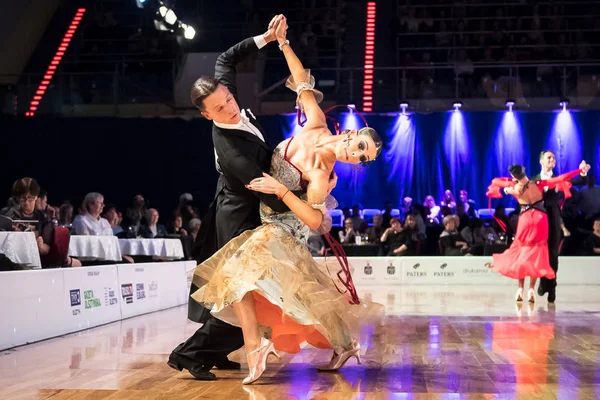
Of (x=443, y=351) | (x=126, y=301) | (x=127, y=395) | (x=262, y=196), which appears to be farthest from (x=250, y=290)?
(x=126, y=301)

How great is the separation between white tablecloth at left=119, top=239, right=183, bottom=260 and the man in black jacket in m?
5.76

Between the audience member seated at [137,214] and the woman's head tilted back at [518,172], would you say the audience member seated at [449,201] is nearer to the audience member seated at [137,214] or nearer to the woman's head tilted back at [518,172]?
the audience member seated at [137,214]

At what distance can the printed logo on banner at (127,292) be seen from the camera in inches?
270

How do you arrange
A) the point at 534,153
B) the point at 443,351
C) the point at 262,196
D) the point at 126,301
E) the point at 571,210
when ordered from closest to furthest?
the point at 262,196
the point at 443,351
the point at 126,301
the point at 571,210
the point at 534,153

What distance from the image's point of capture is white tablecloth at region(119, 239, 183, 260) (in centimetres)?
930

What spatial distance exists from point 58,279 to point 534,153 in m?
10.8

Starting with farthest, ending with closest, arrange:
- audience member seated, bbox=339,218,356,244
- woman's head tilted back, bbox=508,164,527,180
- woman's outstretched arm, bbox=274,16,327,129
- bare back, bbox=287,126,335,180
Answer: audience member seated, bbox=339,218,356,244 → woman's head tilted back, bbox=508,164,527,180 → woman's outstretched arm, bbox=274,16,327,129 → bare back, bbox=287,126,335,180

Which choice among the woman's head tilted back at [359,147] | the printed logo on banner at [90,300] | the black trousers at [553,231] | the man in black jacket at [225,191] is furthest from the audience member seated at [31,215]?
the black trousers at [553,231]

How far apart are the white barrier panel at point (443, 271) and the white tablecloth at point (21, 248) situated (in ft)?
21.5

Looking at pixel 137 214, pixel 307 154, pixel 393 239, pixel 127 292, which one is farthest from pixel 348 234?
pixel 307 154

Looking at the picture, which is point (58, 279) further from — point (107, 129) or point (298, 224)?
point (107, 129)

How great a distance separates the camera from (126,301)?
6.89 meters

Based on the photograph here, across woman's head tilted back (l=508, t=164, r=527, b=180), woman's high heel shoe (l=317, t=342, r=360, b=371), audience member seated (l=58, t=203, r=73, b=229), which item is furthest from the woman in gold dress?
audience member seated (l=58, t=203, r=73, b=229)

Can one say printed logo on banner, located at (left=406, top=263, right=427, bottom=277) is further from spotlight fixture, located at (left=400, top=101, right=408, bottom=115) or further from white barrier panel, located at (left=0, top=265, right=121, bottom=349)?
white barrier panel, located at (left=0, top=265, right=121, bottom=349)
